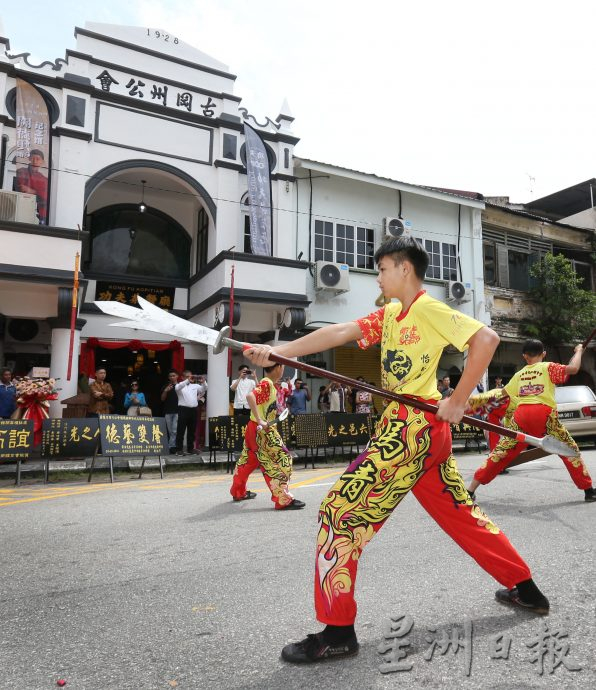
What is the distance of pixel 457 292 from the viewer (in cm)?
1794

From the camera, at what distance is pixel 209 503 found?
6.38 meters

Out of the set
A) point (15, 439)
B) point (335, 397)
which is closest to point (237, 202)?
point (335, 397)

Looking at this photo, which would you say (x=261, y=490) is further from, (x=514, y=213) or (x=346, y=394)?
(x=514, y=213)

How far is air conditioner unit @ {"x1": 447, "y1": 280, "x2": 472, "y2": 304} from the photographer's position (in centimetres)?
1784

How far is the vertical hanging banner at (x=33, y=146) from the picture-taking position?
491 inches

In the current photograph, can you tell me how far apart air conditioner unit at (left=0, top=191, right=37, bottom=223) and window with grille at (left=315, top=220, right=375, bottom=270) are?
7720mm

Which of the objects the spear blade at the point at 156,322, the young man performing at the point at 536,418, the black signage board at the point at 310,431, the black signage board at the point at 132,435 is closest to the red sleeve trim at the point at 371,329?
the spear blade at the point at 156,322

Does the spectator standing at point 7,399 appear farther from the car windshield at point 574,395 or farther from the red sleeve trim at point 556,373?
the car windshield at point 574,395

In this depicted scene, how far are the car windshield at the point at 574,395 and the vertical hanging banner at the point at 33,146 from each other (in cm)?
1241

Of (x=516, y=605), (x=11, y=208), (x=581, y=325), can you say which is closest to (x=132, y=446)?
(x=11, y=208)

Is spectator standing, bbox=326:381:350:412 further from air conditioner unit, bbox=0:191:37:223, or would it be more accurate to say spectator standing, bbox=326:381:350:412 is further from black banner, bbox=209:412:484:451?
air conditioner unit, bbox=0:191:37:223

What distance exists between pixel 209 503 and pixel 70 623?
11.9 ft

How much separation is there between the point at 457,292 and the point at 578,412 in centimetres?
694

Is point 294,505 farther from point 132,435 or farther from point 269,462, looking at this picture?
point 132,435
